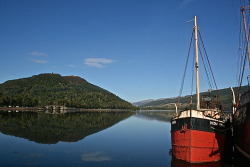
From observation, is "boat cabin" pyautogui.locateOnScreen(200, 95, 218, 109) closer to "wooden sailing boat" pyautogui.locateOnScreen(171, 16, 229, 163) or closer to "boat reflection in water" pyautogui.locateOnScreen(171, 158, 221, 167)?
"wooden sailing boat" pyautogui.locateOnScreen(171, 16, 229, 163)

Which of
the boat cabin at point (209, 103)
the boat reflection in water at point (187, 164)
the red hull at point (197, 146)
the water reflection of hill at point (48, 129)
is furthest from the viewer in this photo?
the water reflection of hill at point (48, 129)

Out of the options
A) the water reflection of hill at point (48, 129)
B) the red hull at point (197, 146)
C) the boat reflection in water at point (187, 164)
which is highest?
the red hull at point (197, 146)

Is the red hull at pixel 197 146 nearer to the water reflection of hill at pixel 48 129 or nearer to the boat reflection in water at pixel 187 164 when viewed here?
the boat reflection in water at pixel 187 164

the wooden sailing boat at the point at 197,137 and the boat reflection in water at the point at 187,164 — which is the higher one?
the wooden sailing boat at the point at 197,137

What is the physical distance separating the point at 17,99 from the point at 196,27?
171m

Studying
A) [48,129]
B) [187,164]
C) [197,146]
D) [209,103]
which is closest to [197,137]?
[197,146]

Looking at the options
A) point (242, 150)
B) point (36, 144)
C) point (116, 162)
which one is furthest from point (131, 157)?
point (36, 144)

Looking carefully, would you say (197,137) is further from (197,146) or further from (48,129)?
(48,129)

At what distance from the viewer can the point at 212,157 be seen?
29.2m

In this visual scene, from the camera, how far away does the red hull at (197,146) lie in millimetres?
27641

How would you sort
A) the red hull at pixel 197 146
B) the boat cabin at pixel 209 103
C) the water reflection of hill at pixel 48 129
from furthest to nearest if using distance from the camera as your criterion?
the water reflection of hill at pixel 48 129 → the boat cabin at pixel 209 103 → the red hull at pixel 197 146

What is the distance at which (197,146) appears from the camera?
27.6 meters

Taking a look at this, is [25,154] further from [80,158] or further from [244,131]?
[244,131]

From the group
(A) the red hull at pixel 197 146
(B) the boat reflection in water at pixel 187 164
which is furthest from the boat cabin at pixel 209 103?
(B) the boat reflection in water at pixel 187 164
